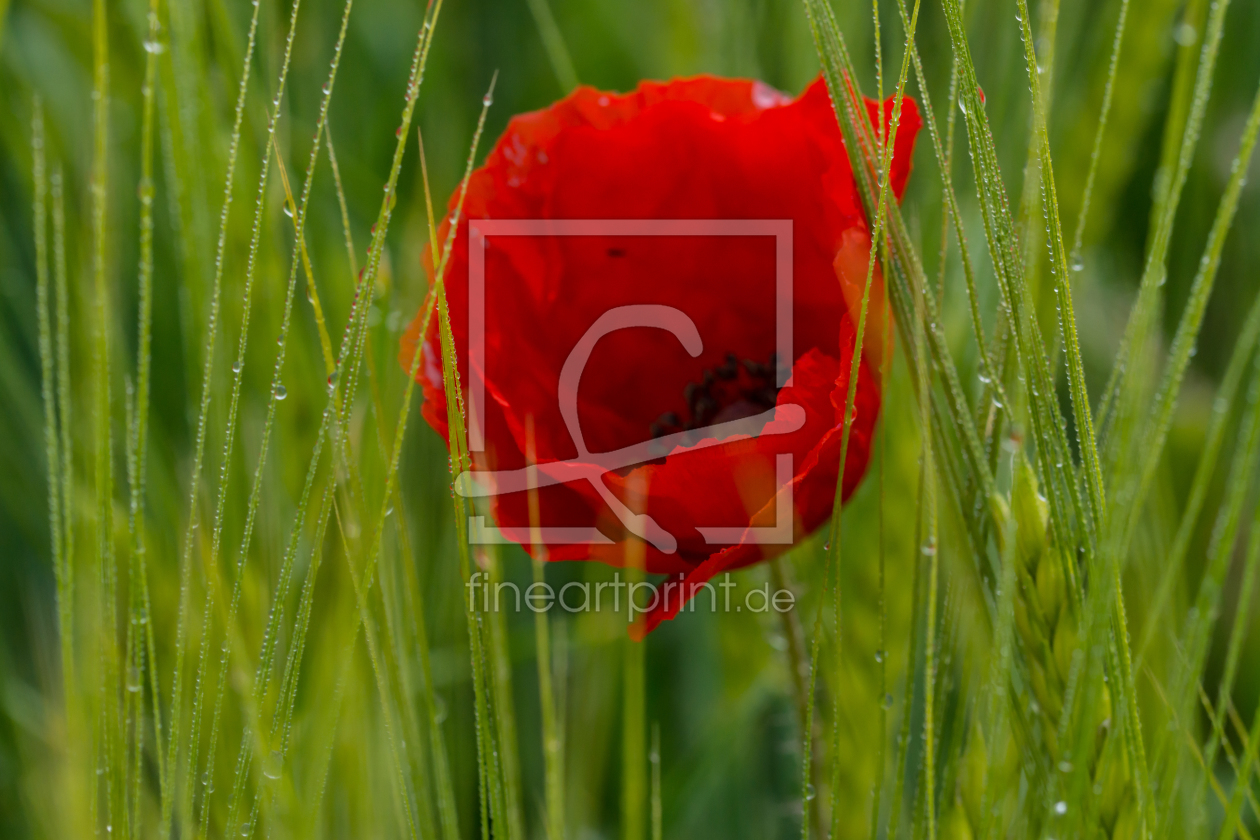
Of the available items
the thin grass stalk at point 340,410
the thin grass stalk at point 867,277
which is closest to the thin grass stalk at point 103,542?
the thin grass stalk at point 340,410

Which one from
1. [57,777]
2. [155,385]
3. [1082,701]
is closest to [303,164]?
[155,385]

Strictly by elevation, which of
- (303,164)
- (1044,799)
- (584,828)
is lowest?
(584,828)

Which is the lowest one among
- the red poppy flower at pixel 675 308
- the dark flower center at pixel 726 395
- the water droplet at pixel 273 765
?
the water droplet at pixel 273 765

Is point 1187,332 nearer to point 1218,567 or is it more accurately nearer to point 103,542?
point 1218,567

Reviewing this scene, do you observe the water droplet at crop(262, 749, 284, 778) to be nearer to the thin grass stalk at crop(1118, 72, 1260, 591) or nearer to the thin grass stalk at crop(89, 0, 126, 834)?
the thin grass stalk at crop(89, 0, 126, 834)

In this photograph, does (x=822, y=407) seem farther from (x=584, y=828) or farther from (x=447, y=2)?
(x=447, y=2)

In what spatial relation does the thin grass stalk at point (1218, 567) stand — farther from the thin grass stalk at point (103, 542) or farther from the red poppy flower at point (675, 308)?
the thin grass stalk at point (103, 542)
